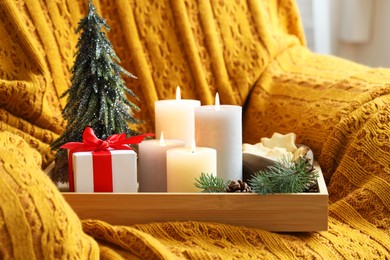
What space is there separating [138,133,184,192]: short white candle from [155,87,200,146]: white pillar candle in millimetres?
77

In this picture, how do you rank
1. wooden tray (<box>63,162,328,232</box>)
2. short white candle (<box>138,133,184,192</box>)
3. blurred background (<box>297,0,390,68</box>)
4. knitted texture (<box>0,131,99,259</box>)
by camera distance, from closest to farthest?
knitted texture (<box>0,131,99,259</box>), wooden tray (<box>63,162,328,232</box>), short white candle (<box>138,133,184,192</box>), blurred background (<box>297,0,390,68</box>)

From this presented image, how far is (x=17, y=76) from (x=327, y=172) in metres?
0.60

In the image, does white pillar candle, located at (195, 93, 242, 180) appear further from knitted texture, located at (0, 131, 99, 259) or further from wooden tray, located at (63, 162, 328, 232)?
knitted texture, located at (0, 131, 99, 259)

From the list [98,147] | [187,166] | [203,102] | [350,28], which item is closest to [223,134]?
[187,166]

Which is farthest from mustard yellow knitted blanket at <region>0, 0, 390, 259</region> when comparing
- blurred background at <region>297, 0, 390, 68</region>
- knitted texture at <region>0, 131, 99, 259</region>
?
blurred background at <region>297, 0, 390, 68</region>

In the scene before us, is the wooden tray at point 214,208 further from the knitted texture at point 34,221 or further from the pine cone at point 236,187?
the knitted texture at point 34,221

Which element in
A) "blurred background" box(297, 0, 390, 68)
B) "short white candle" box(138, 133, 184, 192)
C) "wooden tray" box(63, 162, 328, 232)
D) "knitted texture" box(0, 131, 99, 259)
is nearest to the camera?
"knitted texture" box(0, 131, 99, 259)

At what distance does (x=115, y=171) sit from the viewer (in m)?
1.10

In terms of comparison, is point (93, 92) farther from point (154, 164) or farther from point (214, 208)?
point (214, 208)

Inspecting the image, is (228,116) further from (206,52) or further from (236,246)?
(206,52)

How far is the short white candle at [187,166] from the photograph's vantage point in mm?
1108

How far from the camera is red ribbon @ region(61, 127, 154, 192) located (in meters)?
1.10

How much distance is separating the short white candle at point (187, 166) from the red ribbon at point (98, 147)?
80 millimetres

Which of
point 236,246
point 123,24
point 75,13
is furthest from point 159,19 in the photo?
point 236,246
